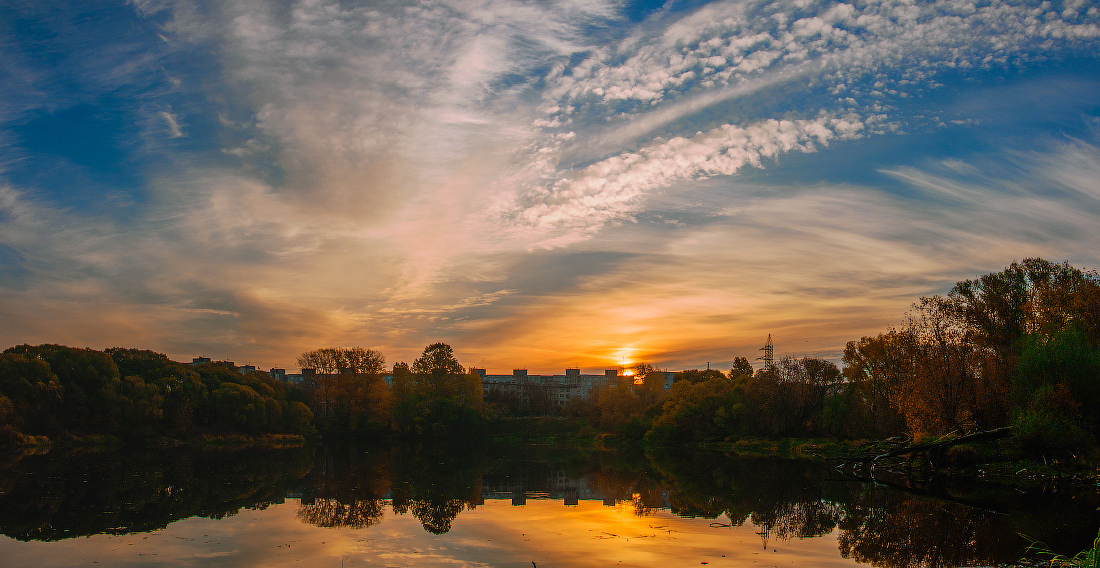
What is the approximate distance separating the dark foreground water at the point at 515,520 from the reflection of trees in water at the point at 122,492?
0.11 metres

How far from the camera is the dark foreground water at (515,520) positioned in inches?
520

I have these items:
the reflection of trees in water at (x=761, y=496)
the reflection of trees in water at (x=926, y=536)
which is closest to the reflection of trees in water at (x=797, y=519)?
the reflection of trees in water at (x=761, y=496)

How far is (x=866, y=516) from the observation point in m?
19.1

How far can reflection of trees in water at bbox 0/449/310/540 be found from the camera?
1669 cm

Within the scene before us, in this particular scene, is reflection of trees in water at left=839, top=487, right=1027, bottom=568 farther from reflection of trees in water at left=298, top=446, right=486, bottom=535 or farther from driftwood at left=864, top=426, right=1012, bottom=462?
driftwood at left=864, top=426, right=1012, bottom=462

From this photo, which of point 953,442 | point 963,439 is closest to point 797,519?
point 953,442

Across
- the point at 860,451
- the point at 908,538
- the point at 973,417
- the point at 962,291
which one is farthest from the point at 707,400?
the point at 908,538

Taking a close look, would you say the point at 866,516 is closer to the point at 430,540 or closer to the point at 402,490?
the point at 430,540

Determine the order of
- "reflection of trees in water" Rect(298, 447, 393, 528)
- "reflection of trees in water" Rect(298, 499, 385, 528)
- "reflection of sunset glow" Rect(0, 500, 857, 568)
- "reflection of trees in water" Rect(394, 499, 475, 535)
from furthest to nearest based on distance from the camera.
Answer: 1. "reflection of trees in water" Rect(298, 447, 393, 528)
2. "reflection of trees in water" Rect(298, 499, 385, 528)
3. "reflection of trees in water" Rect(394, 499, 475, 535)
4. "reflection of sunset glow" Rect(0, 500, 857, 568)

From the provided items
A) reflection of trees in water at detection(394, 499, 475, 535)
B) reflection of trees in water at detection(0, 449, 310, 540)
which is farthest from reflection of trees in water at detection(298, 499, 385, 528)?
reflection of trees in water at detection(0, 449, 310, 540)

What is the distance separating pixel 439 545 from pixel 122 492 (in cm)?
1669

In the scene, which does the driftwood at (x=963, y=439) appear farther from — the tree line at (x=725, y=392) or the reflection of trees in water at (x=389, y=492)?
the reflection of trees in water at (x=389, y=492)

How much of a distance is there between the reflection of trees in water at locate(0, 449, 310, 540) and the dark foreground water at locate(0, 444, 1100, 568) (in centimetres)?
11

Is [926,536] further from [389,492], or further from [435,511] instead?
[389,492]
